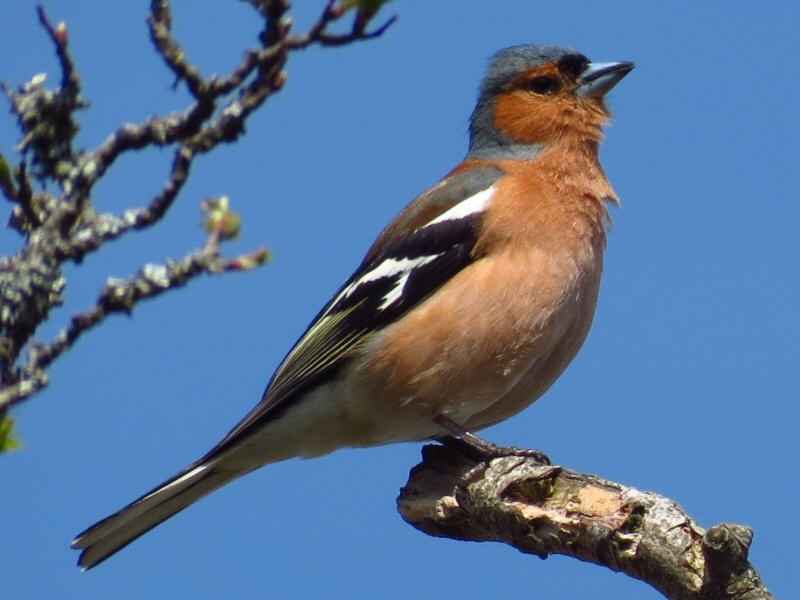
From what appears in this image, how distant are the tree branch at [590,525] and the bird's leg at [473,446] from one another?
283 millimetres

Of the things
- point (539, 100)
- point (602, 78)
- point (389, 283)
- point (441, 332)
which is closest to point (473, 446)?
point (441, 332)

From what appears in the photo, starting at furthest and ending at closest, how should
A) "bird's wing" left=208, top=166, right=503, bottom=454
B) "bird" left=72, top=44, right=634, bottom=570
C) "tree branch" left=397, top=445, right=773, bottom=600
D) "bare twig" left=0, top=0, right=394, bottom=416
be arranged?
"bird's wing" left=208, top=166, right=503, bottom=454 → "bird" left=72, top=44, right=634, bottom=570 → "tree branch" left=397, top=445, right=773, bottom=600 → "bare twig" left=0, top=0, right=394, bottom=416

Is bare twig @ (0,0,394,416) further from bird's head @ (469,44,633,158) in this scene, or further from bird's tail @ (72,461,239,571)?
bird's head @ (469,44,633,158)

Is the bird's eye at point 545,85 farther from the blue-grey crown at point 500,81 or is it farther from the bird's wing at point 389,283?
the bird's wing at point 389,283

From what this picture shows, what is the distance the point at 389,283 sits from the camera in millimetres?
6723

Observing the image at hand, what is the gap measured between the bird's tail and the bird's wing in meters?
0.17

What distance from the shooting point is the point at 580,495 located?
4.71 metres

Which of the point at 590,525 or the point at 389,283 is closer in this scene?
the point at 590,525

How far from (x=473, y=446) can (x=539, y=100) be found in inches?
104

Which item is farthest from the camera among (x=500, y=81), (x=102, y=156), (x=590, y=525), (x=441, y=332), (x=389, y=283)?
(x=500, y=81)

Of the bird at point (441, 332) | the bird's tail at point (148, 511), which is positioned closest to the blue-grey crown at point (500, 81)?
the bird at point (441, 332)

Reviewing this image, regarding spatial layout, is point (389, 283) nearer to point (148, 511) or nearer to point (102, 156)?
point (148, 511)

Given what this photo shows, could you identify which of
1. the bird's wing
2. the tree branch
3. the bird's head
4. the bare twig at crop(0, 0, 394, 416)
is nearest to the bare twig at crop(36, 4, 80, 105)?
the bare twig at crop(0, 0, 394, 416)

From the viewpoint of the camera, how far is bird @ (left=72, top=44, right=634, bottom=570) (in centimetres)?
618
